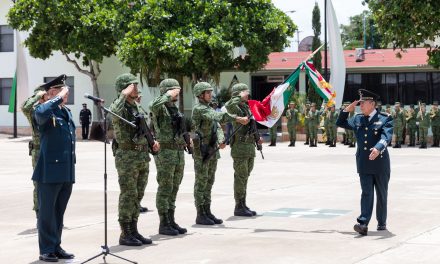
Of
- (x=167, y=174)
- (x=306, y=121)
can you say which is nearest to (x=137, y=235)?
(x=167, y=174)

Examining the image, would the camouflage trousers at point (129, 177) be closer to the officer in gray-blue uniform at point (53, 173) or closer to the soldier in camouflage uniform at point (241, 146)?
the officer in gray-blue uniform at point (53, 173)

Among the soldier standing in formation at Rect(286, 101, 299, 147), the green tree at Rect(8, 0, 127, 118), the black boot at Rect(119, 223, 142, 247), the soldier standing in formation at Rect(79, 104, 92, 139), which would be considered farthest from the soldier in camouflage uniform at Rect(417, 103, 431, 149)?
the black boot at Rect(119, 223, 142, 247)

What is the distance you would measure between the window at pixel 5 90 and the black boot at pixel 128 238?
38.9 metres

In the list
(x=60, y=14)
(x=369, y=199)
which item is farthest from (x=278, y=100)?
(x=60, y=14)

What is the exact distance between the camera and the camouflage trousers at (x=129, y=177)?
935 centimetres

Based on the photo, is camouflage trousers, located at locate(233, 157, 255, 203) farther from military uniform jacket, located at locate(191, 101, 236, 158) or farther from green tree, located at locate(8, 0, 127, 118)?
green tree, located at locate(8, 0, 127, 118)

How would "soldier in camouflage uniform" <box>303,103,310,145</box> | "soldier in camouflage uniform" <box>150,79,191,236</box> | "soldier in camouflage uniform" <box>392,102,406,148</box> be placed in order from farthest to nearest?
"soldier in camouflage uniform" <box>303,103,310,145</box> < "soldier in camouflage uniform" <box>392,102,406,148</box> < "soldier in camouflage uniform" <box>150,79,191,236</box>

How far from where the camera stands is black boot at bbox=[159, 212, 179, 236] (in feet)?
34.0

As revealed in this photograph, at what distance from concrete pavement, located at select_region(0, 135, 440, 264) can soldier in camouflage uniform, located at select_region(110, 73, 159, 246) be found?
0.40 m

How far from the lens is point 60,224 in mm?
8844

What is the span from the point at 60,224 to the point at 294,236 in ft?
10.1

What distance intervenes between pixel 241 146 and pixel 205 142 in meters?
1.03

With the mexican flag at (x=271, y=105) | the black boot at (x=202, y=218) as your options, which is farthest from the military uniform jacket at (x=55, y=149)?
the mexican flag at (x=271, y=105)

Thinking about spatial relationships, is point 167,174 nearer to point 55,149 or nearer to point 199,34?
point 55,149
